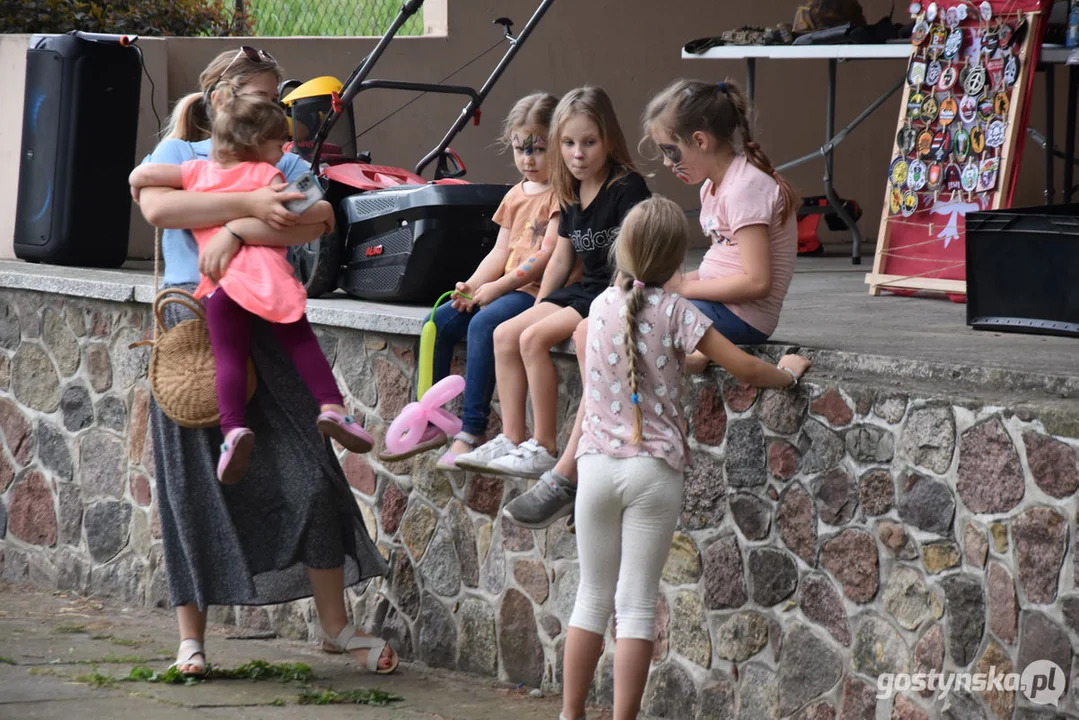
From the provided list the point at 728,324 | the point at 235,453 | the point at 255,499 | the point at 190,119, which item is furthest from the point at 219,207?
the point at 728,324

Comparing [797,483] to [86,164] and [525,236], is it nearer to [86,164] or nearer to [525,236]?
[525,236]

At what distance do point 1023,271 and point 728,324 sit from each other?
1.18 meters

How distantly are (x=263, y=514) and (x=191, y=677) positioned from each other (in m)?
0.55

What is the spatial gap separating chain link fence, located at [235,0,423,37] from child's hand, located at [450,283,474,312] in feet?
15.5

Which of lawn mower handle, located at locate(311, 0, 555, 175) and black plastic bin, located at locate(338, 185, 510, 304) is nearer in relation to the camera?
black plastic bin, located at locate(338, 185, 510, 304)

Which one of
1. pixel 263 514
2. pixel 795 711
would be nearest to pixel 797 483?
pixel 795 711

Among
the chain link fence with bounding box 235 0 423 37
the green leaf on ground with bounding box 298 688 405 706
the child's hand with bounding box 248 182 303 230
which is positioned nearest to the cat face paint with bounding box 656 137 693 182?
the child's hand with bounding box 248 182 303 230

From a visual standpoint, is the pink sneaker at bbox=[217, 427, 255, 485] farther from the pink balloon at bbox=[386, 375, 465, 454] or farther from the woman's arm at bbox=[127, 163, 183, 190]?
the woman's arm at bbox=[127, 163, 183, 190]

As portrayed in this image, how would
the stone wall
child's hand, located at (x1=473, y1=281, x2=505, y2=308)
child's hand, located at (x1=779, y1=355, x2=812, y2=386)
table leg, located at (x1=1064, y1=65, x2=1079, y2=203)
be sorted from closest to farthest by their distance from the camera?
the stone wall < child's hand, located at (x1=779, y1=355, x2=812, y2=386) < child's hand, located at (x1=473, y1=281, x2=505, y2=308) < table leg, located at (x1=1064, y1=65, x2=1079, y2=203)

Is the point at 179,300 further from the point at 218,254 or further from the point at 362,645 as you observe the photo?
the point at 362,645

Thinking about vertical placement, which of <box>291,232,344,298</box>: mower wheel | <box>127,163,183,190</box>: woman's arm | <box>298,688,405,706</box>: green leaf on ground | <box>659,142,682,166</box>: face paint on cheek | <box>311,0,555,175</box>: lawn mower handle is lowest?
<box>298,688,405,706</box>: green leaf on ground

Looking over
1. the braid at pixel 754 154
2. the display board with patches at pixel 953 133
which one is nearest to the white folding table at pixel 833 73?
the display board with patches at pixel 953 133

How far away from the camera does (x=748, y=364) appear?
12.2ft

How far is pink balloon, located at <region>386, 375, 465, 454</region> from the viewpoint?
14.9ft
